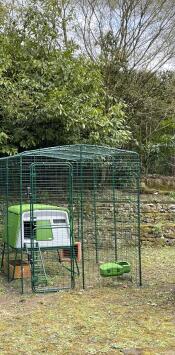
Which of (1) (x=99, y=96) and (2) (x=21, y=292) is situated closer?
(2) (x=21, y=292)

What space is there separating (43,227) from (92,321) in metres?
1.97

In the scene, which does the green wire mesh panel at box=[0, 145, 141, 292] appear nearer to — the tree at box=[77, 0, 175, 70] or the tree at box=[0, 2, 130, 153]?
the tree at box=[0, 2, 130, 153]

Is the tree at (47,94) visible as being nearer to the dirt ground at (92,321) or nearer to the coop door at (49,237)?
the coop door at (49,237)

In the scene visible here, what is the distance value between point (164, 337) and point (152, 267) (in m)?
3.72

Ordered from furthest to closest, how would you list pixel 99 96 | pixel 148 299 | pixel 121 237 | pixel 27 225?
1. pixel 99 96
2. pixel 121 237
3. pixel 27 225
4. pixel 148 299

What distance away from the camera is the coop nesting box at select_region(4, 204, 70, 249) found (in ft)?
22.8

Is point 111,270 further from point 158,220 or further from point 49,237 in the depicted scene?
point 158,220

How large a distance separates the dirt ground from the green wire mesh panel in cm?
44

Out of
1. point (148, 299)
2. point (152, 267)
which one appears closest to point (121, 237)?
point (152, 267)

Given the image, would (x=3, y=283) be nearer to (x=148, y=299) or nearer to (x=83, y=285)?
(x=83, y=285)

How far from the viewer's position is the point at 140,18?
13.1 meters

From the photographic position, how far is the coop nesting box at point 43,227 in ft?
22.8

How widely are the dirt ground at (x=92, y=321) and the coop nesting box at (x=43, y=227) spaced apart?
28.8 inches

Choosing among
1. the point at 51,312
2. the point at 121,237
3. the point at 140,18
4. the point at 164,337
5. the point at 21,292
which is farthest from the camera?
the point at 140,18
